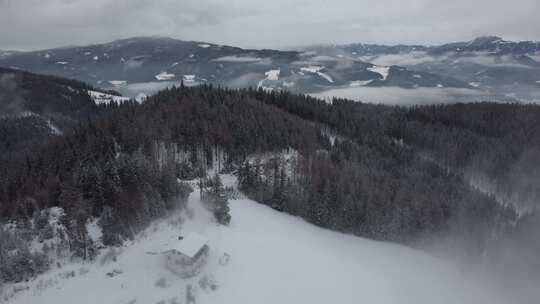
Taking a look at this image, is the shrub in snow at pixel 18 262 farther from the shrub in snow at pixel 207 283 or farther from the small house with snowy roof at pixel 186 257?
the shrub in snow at pixel 207 283

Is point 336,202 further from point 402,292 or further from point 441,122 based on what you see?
point 441,122

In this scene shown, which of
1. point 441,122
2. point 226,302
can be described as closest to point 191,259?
point 226,302

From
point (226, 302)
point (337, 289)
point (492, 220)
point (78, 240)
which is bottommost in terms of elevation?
point (492, 220)

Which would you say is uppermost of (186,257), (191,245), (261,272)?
(191,245)

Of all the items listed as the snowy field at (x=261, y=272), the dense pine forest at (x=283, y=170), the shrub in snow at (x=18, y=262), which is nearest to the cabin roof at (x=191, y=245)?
the snowy field at (x=261, y=272)

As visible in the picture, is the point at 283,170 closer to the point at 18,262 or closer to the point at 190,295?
the point at 190,295

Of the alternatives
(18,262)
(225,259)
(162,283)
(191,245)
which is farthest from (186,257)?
(18,262)
